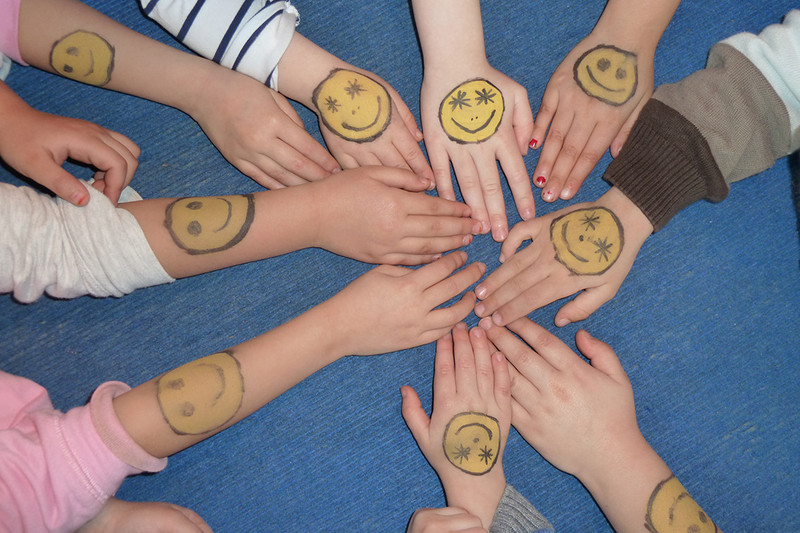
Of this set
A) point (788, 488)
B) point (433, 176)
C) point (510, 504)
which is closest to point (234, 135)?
point (433, 176)

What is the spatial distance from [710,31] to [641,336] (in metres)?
0.56

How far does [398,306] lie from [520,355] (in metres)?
0.22

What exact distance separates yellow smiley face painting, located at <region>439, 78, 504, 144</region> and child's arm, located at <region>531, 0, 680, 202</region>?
85 millimetres

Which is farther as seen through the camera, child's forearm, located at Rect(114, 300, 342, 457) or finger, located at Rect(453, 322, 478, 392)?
finger, located at Rect(453, 322, 478, 392)

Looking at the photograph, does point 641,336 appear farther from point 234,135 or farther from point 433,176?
point 234,135

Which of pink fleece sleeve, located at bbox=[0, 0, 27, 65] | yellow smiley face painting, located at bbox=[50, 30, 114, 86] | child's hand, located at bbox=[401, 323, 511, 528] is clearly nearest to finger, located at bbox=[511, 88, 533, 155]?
child's hand, located at bbox=[401, 323, 511, 528]

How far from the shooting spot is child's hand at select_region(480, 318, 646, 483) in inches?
40.4

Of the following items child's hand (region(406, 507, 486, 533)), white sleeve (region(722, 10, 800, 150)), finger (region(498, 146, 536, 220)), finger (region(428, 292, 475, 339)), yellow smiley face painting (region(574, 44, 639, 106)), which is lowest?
child's hand (region(406, 507, 486, 533))

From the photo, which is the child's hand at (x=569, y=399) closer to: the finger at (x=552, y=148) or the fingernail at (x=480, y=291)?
the fingernail at (x=480, y=291)

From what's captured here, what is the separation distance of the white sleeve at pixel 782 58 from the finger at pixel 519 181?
0.40 m

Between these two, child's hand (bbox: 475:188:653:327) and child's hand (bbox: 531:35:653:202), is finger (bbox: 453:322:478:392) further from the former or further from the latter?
child's hand (bbox: 531:35:653:202)

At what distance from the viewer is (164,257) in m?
0.97

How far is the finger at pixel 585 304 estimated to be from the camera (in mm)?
1038

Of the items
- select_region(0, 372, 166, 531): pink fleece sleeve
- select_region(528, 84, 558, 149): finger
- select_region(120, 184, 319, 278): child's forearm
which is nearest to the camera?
select_region(0, 372, 166, 531): pink fleece sleeve
